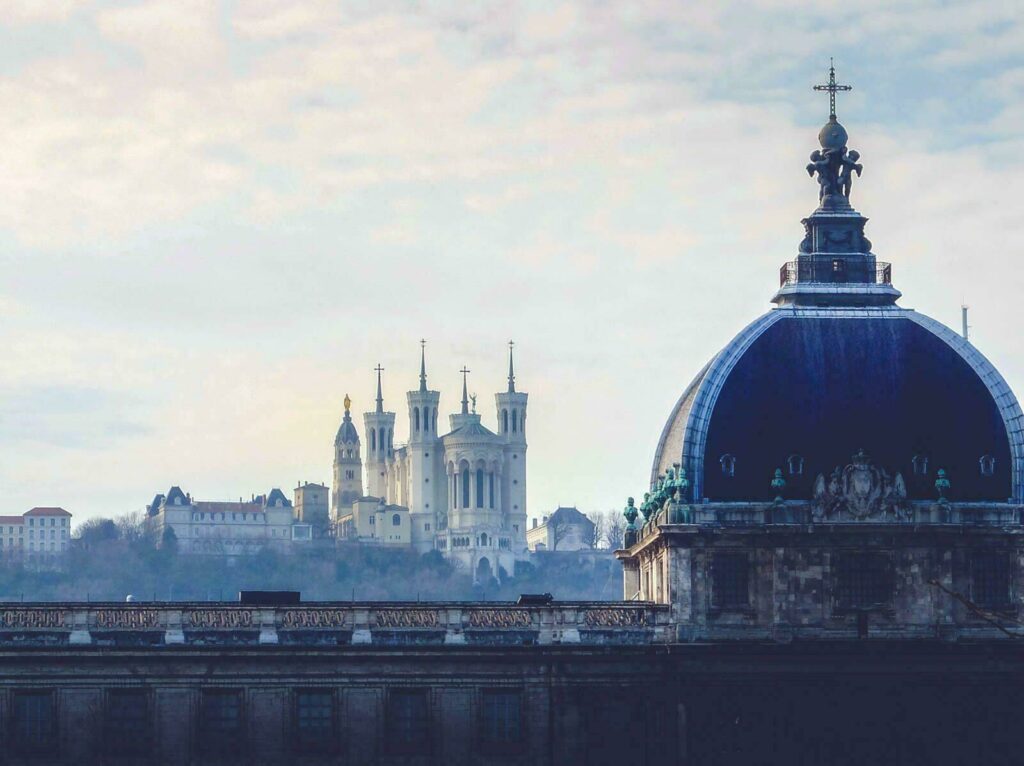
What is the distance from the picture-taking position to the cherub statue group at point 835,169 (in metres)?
100

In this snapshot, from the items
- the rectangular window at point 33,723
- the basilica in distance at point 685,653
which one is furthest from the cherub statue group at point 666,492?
the rectangular window at point 33,723

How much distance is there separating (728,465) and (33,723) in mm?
21784

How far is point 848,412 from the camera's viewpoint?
9456 cm

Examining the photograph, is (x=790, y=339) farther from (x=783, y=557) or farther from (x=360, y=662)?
(x=360, y=662)

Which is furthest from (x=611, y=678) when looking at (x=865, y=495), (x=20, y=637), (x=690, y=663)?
(x=20, y=637)

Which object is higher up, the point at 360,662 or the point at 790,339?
the point at 790,339

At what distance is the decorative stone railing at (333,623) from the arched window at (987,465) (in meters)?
10.5

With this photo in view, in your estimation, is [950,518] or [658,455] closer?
[950,518]

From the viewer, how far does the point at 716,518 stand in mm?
93000

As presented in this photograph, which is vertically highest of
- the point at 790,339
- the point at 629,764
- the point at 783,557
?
the point at 790,339

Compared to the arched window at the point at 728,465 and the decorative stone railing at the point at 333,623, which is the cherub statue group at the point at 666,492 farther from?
the decorative stone railing at the point at 333,623

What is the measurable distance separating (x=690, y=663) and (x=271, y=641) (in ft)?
40.3

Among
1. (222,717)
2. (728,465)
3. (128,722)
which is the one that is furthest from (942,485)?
(128,722)

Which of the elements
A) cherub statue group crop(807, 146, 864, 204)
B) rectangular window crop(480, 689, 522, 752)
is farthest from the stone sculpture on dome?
rectangular window crop(480, 689, 522, 752)
